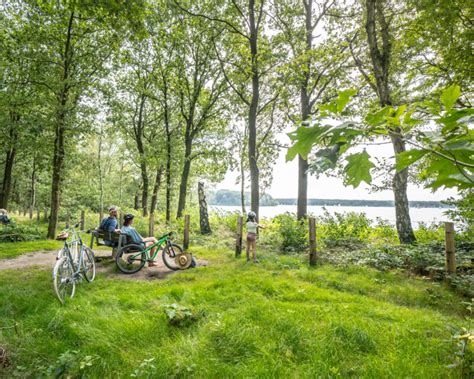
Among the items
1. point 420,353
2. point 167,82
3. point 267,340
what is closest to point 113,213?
point 267,340

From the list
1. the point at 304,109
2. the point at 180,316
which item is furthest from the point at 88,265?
the point at 304,109

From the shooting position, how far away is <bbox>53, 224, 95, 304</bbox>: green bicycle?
14.7ft

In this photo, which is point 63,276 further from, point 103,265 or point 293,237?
point 293,237

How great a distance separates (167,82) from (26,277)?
15.1 metres

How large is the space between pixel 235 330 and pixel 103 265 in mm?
5527

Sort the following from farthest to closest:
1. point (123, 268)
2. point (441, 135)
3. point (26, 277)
Result: 1. point (123, 268)
2. point (26, 277)
3. point (441, 135)

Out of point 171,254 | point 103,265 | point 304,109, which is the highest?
point 304,109

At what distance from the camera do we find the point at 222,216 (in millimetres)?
16375

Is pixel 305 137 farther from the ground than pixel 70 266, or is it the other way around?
pixel 305 137

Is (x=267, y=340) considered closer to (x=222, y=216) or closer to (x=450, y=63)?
(x=450, y=63)

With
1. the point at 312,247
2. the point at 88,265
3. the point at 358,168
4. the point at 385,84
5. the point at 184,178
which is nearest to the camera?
the point at 358,168

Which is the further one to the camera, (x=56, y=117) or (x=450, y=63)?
(x=56, y=117)

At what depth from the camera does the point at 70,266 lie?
4895mm

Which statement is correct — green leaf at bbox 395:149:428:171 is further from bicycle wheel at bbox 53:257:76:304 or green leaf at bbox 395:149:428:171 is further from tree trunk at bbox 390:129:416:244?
tree trunk at bbox 390:129:416:244
